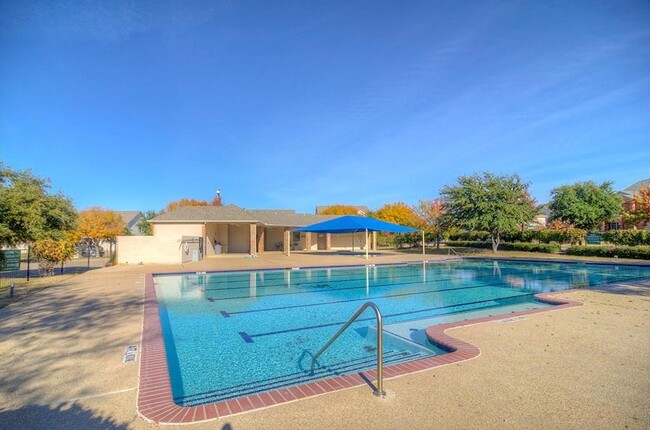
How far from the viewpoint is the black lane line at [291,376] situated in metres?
4.48

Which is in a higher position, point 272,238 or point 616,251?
point 272,238

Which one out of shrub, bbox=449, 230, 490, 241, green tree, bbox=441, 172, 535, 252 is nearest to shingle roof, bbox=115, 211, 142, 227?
shrub, bbox=449, 230, 490, 241

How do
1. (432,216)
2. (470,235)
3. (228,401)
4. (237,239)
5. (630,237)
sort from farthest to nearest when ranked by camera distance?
(432,216)
(470,235)
(237,239)
(630,237)
(228,401)

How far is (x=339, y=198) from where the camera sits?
174 feet

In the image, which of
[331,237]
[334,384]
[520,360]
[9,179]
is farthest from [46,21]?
[331,237]

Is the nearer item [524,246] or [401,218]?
[524,246]

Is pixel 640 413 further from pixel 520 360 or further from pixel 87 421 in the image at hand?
pixel 87 421

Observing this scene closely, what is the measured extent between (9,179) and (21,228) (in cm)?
Result: 252

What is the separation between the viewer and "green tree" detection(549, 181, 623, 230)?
3528 cm

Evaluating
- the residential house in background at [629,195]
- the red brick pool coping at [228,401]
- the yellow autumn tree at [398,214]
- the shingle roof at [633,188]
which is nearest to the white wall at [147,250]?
the red brick pool coping at [228,401]

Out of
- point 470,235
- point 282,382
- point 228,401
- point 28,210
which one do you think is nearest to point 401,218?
point 470,235

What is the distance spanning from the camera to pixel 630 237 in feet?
73.4

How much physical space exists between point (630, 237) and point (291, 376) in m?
27.0

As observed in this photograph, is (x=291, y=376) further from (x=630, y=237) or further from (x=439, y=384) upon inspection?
(x=630, y=237)
